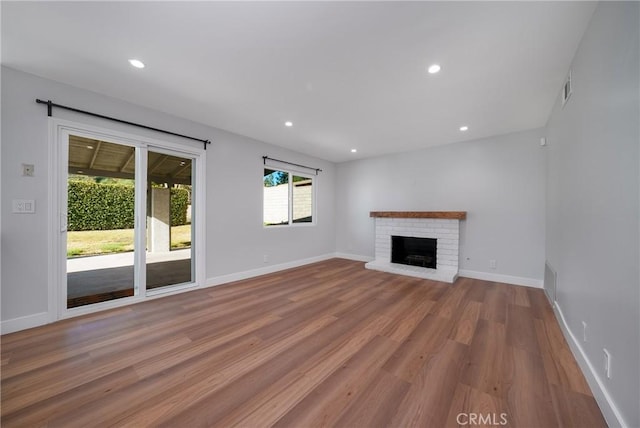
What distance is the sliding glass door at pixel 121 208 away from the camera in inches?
104

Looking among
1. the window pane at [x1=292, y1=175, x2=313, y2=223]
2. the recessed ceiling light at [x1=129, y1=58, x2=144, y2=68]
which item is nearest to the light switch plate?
the recessed ceiling light at [x1=129, y1=58, x2=144, y2=68]

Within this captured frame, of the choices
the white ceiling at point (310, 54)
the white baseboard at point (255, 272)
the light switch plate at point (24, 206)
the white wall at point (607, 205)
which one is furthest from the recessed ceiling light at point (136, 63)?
the white wall at point (607, 205)

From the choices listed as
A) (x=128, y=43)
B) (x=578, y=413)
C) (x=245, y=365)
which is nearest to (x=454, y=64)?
(x=578, y=413)

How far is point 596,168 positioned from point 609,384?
1.26 m

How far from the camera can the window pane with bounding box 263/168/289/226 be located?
180 inches

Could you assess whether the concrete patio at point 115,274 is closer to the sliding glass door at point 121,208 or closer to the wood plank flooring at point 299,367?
the sliding glass door at point 121,208

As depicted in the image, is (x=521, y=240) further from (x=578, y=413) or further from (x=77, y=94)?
(x=77, y=94)

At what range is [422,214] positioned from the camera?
15.1 ft

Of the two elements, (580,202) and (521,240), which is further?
(521,240)

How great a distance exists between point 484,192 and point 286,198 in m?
3.75

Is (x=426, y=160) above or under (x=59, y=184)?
above

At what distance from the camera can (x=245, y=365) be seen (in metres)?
1.75

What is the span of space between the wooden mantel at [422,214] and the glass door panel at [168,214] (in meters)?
3.66

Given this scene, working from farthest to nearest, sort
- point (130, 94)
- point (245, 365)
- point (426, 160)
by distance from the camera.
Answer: point (426, 160) → point (130, 94) → point (245, 365)
